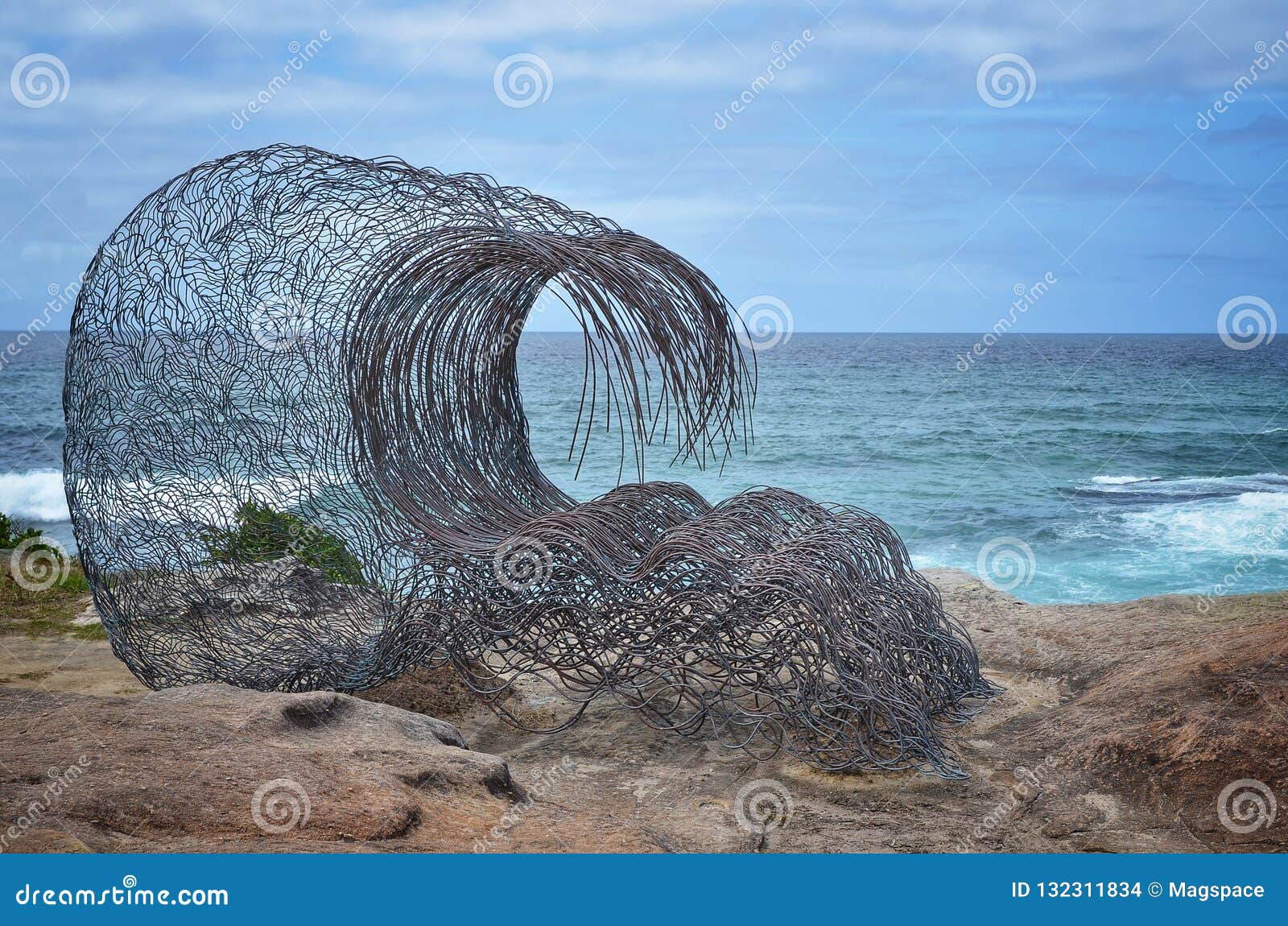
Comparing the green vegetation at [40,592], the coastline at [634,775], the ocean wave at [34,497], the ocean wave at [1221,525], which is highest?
the ocean wave at [34,497]

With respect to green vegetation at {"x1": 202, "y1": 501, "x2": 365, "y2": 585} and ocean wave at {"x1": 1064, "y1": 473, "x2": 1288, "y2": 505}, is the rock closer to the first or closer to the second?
green vegetation at {"x1": 202, "y1": 501, "x2": 365, "y2": 585}

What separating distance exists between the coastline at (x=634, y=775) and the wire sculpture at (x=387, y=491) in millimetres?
331

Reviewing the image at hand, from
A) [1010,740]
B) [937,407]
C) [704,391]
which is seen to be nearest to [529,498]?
[704,391]

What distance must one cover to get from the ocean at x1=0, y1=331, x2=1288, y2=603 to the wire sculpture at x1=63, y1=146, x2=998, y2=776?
7872 mm

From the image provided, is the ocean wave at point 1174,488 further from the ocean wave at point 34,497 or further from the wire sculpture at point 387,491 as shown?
the ocean wave at point 34,497

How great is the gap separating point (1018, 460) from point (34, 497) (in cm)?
2006

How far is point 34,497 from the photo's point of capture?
20.2 m

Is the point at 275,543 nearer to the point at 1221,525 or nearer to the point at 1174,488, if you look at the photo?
the point at 1221,525

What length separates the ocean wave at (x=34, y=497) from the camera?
19234 mm

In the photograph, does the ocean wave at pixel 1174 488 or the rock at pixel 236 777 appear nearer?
the rock at pixel 236 777

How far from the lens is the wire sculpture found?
533 cm

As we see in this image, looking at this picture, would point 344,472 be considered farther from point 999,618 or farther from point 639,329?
point 999,618

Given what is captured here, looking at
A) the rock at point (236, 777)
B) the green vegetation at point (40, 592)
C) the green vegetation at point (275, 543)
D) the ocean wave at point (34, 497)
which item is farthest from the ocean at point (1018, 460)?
the rock at point (236, 777)

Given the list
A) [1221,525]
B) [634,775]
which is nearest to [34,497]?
[634,775]
